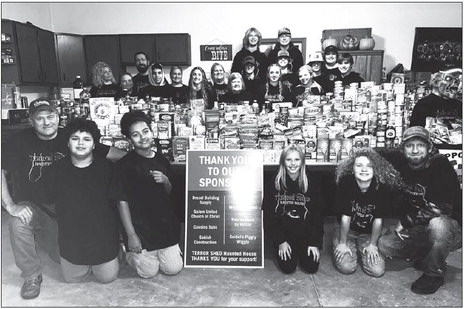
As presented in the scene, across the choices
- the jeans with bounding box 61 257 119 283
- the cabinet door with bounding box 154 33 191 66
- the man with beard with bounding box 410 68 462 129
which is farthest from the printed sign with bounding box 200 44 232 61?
the jeans with bounding box 61 257 119 283

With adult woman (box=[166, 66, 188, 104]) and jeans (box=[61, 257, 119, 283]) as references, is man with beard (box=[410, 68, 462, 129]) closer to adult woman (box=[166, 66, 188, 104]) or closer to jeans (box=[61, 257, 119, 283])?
adult woman (box=[166, 66, 188, 104])

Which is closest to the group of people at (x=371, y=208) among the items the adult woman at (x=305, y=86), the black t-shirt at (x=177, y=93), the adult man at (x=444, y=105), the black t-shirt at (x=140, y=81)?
the adult man at (x=444, y=105)

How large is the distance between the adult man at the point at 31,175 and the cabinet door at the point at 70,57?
14.7 ft

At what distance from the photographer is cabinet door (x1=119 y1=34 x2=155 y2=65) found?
667cm

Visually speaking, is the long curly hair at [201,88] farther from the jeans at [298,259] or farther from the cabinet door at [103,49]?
the cabinet door at [103,49]

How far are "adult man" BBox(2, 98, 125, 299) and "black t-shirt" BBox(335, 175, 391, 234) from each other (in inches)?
73.6

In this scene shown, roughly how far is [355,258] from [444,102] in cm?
149

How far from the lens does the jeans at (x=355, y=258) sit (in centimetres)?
260

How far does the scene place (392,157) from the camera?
2844 mm

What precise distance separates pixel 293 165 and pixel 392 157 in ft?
2.66

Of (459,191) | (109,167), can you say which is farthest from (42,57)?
(459,191)

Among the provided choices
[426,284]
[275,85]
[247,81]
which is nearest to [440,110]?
[426,284]

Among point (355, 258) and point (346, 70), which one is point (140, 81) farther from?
point (355, 258)

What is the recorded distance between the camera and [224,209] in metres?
2.75
